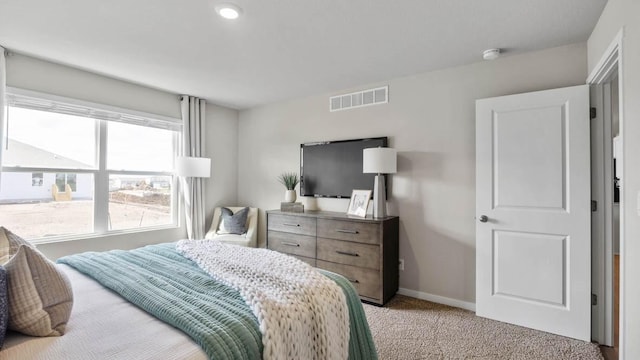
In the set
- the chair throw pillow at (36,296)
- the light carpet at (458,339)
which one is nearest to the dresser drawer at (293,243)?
the light carpet at (458,339)

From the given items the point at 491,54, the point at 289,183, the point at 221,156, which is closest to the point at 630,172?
the point at 491,54

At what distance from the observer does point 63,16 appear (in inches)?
83.8

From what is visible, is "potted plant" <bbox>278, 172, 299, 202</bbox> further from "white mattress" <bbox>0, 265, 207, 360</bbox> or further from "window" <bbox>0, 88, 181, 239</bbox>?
"white mattress" <bbox>0, 265, 207, 360</bbox>

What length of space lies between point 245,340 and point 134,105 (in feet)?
11.4

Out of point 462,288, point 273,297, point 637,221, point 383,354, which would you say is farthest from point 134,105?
point 637,221

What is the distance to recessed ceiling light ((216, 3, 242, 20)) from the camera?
1995 mm

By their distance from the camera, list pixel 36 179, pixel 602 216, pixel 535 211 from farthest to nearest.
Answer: pixel 36 179, pixel 535 211, pixel 602 216

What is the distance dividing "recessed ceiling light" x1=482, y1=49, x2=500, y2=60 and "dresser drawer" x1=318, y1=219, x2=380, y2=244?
1.79 meters

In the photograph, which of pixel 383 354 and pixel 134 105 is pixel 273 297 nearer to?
pixel 383 354

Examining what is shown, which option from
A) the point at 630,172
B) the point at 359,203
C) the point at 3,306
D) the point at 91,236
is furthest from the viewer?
the point at 359,203

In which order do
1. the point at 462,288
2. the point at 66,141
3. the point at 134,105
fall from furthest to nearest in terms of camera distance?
the point at 134,105
the point at 66,141
the point at 462,288

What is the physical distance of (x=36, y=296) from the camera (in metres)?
1.22

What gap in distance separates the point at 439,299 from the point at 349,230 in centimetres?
114

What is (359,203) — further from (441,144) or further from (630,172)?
(630,172)
